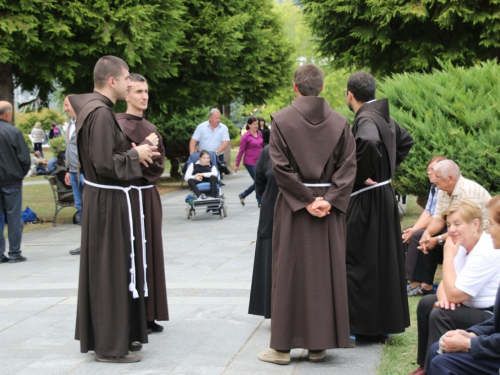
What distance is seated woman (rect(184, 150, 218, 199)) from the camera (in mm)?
15172

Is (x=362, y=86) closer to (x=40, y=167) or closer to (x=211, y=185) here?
(x=211, y=185)

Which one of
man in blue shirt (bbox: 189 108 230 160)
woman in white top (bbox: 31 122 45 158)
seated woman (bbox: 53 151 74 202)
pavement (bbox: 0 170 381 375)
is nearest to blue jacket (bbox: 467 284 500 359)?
pavement (bbox: 0 170 381 375)

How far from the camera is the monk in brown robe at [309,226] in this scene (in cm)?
572

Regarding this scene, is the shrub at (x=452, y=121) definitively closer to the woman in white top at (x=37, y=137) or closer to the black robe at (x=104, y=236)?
the black robe at (x=104, y=236)

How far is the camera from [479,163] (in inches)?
342

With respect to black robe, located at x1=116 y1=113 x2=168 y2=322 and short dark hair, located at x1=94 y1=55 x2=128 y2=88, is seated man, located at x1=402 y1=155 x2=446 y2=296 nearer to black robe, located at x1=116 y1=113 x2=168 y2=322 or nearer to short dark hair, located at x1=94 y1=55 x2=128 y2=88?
black robe, located at x1=116 y1=113 x2=168 y2=322

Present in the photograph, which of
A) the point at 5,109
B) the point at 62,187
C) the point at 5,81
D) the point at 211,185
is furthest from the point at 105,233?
→ the point at 5,81

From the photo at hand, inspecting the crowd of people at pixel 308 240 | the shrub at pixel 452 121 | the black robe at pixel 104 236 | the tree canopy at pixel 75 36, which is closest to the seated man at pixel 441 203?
the crowd of people at pixel 308 240

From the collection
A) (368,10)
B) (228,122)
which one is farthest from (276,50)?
(368,10)

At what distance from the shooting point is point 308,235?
19.0 feet

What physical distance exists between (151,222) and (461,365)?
3089mm

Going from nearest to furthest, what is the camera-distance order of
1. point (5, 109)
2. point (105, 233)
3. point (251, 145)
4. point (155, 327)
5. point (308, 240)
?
point (308, 240), point (105, 233), point (155, 327), point (5, 109), point (251, 145)

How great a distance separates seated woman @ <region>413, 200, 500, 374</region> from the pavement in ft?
2.65

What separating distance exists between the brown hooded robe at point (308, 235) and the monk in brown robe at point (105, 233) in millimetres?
1120
